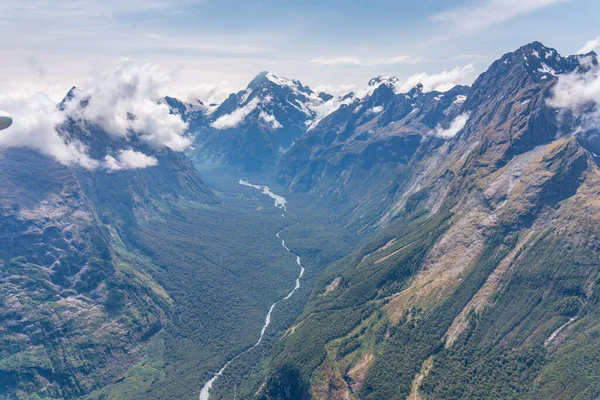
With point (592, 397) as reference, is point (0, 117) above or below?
above

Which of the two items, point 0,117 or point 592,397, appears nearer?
point 0,117
